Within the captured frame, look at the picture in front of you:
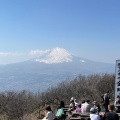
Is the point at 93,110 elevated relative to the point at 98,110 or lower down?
elevated

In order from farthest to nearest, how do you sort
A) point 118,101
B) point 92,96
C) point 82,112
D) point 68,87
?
1. point 68,87
2. point 92,96
3. point 118,101
4. point 82,112

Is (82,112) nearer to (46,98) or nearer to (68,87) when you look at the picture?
(46,98)

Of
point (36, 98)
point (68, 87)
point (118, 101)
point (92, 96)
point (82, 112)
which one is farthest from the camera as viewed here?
point (68, 87)

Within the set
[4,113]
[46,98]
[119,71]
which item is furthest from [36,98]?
[119,71]

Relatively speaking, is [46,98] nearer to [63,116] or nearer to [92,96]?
[92,96]

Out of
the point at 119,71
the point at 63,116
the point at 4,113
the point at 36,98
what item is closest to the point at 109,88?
the point at 36,98

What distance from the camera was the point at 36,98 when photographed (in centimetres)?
3347

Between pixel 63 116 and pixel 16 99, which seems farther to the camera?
pixel 16 99

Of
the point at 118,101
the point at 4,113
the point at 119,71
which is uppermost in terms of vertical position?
the point at 119,71

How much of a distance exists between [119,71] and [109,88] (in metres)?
12.6

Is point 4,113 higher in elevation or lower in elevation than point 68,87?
lower

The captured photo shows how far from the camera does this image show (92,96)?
31.4 metres

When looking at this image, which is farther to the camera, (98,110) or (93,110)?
(98,110)

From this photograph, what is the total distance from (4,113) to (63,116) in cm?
1526
